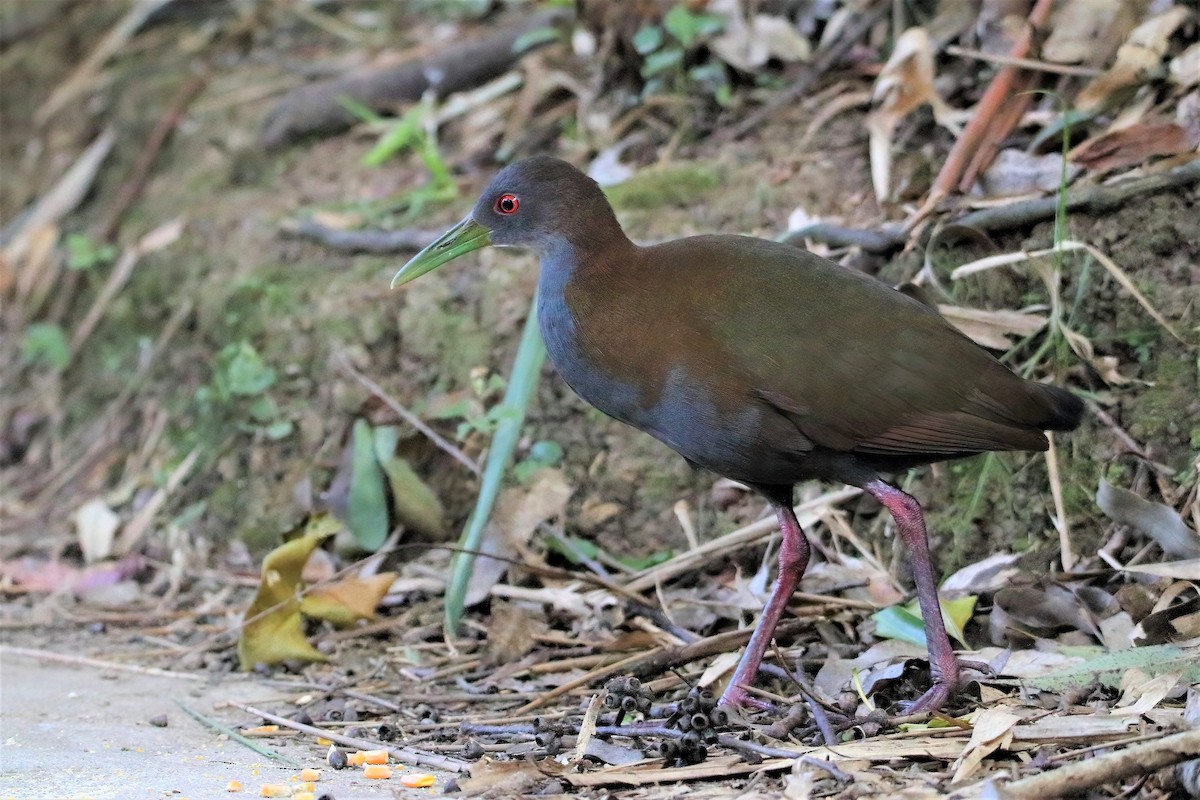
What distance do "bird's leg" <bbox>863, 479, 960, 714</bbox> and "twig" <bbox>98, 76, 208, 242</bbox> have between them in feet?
16.1

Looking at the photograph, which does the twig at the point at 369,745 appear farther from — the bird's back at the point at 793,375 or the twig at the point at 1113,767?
the twig at the point at 1113,767

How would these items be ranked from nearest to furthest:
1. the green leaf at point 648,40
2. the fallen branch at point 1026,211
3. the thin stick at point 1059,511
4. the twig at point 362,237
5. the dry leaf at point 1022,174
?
the thin stick at point 1059,511
the fallen branch at point 1026,211
the dry leaf at point 1022,174
the twig at point 362,237
the green leaf at point 648,40

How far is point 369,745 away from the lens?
3234 millimetres

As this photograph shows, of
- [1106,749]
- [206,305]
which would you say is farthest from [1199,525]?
[206,305]

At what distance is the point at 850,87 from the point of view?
207 inches

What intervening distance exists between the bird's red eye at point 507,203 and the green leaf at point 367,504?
1336 mm

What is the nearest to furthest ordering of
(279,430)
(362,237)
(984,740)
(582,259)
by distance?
1. (984,740)
2. (582,259)
3. (279,430)
4. (362,237)

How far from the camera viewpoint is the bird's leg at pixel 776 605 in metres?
3.37

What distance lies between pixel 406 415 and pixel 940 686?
2344mm

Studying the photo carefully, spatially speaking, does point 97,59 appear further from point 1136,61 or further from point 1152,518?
point 1152,518

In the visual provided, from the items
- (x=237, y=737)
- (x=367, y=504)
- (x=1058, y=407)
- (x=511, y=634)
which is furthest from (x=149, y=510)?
(x=1058, y=407)

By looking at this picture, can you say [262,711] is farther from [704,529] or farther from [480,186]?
[480,186]

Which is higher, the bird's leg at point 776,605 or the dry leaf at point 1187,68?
the dry leaf at point 1187,68

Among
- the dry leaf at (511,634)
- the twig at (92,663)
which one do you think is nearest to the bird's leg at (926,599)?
the dry leaf at (511,634)
